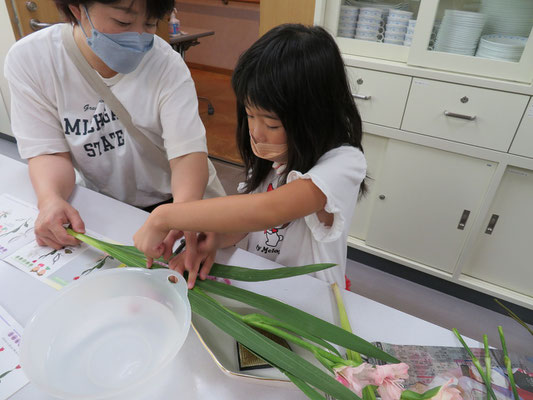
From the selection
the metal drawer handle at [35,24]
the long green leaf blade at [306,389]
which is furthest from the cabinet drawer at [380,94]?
the metal drawer handle at [35,24]

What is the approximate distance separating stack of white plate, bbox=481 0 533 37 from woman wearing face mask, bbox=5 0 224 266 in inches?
48.6

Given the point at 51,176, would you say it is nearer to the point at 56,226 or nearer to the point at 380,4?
the point at 56,226

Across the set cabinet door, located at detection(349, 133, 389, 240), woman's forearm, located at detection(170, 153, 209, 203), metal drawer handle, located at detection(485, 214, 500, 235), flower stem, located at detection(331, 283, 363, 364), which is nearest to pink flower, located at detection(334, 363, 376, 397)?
flower stem, located at detection(331, 283, 363, 364)

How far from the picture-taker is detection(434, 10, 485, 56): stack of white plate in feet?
4.67

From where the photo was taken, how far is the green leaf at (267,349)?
47 cm

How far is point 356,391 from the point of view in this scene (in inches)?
16.9

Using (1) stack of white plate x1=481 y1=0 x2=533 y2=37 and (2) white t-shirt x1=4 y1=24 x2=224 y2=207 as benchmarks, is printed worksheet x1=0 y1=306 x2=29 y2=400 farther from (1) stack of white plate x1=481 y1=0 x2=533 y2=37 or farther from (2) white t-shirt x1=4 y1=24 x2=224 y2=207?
(1) stack of white plate x1=481 y1=0 x2=533 y2=37

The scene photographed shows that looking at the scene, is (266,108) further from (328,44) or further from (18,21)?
(18,21)

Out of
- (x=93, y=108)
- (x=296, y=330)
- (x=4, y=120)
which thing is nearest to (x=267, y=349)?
(x=296, y=330)

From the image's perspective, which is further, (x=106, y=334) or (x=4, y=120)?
(x=4, y=120)

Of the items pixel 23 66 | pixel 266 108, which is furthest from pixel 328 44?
pixel 23 66

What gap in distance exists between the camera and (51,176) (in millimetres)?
974

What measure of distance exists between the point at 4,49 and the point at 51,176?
2.21 meters

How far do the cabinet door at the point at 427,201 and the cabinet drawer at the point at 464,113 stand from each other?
3.6 inches
